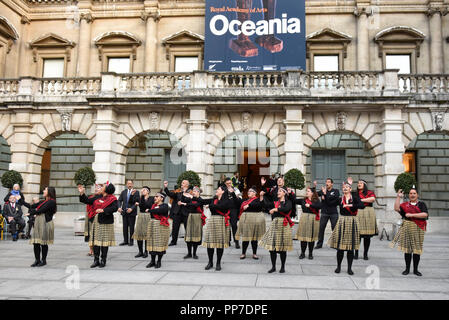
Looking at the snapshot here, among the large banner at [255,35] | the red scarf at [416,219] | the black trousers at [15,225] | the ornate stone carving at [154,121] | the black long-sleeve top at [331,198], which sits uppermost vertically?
the large banner at [255,35]

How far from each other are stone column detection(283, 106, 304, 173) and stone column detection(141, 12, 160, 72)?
8.69m

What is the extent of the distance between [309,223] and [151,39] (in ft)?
50.3

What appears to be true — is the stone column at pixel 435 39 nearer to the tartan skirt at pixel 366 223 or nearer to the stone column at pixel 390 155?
the stone column at pixel 390 155

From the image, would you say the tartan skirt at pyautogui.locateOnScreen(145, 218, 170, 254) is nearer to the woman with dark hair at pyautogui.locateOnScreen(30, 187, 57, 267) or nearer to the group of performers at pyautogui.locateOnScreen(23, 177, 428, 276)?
the group of performers at pyautogui.locateOnScreen(23, 177, 428, 276)

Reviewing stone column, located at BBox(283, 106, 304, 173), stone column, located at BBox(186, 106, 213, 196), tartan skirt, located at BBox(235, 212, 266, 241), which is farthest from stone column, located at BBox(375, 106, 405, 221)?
tartan skirt, located at BBox(235, 212, 266, 241)

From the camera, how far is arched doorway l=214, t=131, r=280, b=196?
20.7m

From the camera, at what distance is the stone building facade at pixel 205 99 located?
16188 millimetres

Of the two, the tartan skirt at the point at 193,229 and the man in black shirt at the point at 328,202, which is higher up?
the man in black shirt at the point at 328,202

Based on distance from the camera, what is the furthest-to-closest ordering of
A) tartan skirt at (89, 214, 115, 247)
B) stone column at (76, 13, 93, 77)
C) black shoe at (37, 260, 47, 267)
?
1. stone column at (76, 13, 93, 77)
2. black shoe at (37, 260, 47, 267)
3. tartan skirt at (89, 214, 115, 247)

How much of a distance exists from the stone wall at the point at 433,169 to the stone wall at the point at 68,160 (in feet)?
60.2

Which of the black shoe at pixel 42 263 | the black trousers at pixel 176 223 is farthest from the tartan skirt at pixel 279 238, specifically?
the black shoe at pixel 42 263

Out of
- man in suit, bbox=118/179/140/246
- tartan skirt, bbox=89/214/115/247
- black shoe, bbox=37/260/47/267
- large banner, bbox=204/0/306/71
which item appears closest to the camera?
tartan skirt, bbox=89/214/115/247
